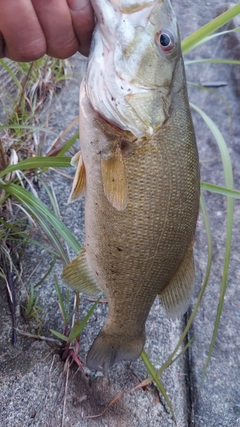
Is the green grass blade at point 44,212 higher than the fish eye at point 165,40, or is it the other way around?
the fish eye at point 165,40

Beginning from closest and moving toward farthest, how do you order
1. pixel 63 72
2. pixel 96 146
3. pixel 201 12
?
pixel 96 146 → pixel 63 72 → pixel 201 12

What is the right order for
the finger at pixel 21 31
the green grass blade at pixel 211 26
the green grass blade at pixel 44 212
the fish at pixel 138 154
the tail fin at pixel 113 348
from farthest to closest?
the green grass blade at pixel 44 212, the tail fin at pixel 113 348, the green grass blade at pixel 211 26, the fish at pixel 138 154, the finger at pixel 21 31

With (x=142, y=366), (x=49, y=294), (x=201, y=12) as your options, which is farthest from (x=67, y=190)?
(x=201, y=12)

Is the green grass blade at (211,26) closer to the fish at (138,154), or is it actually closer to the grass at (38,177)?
the grass at (38,177)

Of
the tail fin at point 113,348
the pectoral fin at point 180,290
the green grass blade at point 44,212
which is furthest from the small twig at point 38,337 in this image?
the pectoral fin at point 180,290

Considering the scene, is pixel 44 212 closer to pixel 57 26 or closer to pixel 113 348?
pixel 113 348

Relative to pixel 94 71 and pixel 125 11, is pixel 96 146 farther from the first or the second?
pixel 125 11

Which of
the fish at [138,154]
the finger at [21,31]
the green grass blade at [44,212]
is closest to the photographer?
the finger at [21,31]

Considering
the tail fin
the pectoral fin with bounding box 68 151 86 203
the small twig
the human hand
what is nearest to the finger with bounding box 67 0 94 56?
the human hand
